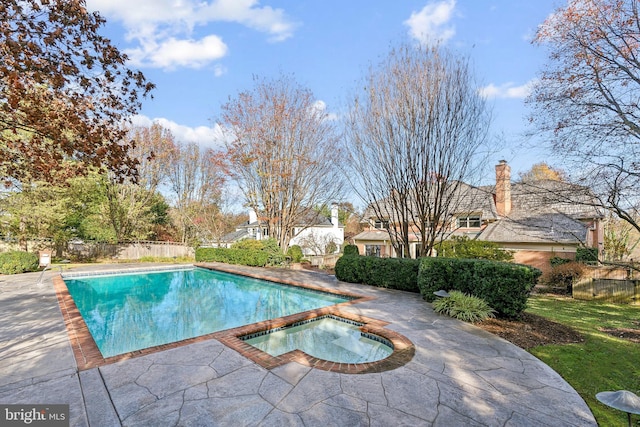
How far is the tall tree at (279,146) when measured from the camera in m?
16.8

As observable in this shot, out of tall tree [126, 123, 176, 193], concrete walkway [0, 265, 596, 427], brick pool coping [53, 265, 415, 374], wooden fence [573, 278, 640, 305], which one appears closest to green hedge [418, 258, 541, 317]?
concrete walkway [0, 265, 596, 427]

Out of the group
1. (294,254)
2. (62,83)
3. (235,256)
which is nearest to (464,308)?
(62,83)

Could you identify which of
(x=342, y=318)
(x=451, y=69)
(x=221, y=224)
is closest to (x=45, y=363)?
(x=342, y=318)

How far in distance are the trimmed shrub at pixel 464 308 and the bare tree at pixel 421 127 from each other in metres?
4.15

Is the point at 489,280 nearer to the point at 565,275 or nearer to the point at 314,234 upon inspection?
the point at 565,275

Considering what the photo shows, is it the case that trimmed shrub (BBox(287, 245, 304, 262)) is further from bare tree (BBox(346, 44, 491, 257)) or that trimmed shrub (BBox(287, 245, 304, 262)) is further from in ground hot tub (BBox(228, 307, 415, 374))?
in ground hot tub (BBox(228, 307, 415, 374))

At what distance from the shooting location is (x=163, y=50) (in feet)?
31.0

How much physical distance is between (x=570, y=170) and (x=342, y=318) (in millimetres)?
7121

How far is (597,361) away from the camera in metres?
4.66

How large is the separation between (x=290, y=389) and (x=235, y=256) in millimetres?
16313

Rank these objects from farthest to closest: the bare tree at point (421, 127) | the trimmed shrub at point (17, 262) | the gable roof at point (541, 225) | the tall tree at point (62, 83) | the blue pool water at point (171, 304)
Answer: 1. the gable roof at point (541, 225)
2. the trimmed shrub at point (17, 262)
3. the bare tree at point (421, 127)
4. the blue pool water at point (171, 304)
5. the tall tree at point (62, 83)

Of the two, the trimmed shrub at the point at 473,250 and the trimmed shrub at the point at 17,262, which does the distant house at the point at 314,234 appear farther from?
the trimmed shrub at the point at 17,262

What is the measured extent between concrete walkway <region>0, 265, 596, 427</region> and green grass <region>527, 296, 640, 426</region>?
0.20 meters

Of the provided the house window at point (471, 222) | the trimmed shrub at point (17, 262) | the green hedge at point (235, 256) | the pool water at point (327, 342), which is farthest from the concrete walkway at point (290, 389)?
the house window at point (471, 222)
